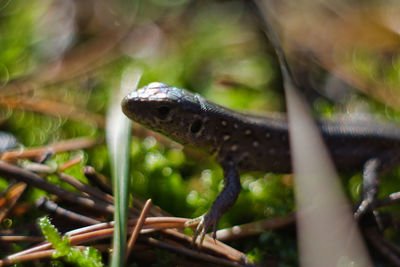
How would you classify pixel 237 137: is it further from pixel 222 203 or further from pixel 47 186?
pixel 47 186

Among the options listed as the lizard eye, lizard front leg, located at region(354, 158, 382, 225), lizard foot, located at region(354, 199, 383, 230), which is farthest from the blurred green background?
the lizard eye

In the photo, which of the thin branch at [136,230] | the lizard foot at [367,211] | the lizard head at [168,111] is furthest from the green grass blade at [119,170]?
the lizard foot at [367,211]

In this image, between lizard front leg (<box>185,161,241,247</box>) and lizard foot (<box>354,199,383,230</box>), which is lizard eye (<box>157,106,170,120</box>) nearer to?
lizard front leg (<box>185,161,241,247</box>)

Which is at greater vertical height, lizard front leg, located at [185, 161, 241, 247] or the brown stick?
the brown stick

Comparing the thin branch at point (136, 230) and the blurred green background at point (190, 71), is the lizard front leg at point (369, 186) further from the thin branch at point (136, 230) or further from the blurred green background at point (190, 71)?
the thin branch at point (136, 230)

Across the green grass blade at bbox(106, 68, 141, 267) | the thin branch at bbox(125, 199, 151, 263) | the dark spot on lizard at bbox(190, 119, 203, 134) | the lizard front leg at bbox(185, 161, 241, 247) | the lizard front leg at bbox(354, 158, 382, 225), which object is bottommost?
the lizard front leg at bbox(354, 158, 382, 225)

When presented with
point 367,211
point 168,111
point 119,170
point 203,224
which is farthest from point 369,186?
point 119,170

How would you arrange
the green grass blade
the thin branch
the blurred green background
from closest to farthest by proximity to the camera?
1. the green grass blade
2. the thin branch
3. the blurred green background
